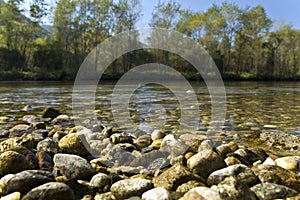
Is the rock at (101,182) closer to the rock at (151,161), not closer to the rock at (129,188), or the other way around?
the rock at (129,188)

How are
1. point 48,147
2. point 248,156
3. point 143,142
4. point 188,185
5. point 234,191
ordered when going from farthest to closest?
point 143,142
point 48,147
point 248,156
point 188,185
point 234,191

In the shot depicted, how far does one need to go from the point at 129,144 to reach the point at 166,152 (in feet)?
1.73

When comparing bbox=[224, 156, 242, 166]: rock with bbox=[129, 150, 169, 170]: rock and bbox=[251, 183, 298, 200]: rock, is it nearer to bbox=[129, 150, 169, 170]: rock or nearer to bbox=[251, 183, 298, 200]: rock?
bbox=[251, 183, 298, 200]: rock

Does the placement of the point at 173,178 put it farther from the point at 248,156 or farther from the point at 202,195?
the point at 248,156

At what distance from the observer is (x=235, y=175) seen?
239cm

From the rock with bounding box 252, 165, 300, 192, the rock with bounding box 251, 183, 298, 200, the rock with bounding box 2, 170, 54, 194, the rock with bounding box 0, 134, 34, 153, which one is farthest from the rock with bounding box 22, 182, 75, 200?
the rock with bounding box 252, 165, 300, 192

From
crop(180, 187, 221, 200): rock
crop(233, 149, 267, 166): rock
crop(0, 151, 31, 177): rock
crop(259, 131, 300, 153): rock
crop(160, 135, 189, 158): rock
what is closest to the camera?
crop(180, 187, 221, 200): rock

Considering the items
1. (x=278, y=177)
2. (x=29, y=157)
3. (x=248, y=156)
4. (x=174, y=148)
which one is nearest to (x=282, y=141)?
(x=248, y=156)

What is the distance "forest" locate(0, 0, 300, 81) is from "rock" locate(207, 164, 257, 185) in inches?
1444

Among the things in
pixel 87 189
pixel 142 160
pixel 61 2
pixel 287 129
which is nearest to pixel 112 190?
pixel 87 189

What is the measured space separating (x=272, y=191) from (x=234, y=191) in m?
0.40

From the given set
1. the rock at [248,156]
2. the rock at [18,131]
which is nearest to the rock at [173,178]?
the rock at [248,156]

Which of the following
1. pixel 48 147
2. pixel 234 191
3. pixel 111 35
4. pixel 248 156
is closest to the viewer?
pixel 234 191

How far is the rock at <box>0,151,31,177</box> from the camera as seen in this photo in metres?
2.50
